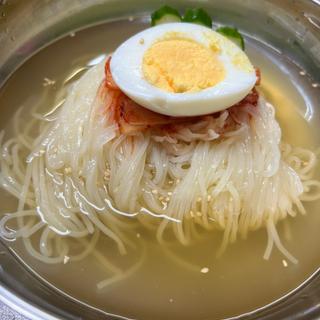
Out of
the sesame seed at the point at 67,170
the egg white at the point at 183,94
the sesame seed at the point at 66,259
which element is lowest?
the sesame seed at the point at 66,259

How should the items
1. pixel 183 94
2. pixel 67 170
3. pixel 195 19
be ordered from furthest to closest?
1. pixel 195 19
2. pixel 67 170
3. pixel 183 94

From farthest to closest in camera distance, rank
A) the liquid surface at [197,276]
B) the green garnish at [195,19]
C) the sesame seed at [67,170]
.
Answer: the green garnish at [195,19]
the sesame seed at [67,170]
the liquid surface at [197,276]

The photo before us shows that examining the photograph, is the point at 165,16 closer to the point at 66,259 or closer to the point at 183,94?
the point at 183,94

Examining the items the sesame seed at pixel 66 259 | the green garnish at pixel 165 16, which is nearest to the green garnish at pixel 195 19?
the green garnish at pixel 165 16

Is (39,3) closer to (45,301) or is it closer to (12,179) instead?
(12,179)

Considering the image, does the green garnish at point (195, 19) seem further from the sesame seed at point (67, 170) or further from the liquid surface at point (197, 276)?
the sesame seed at point (67, 170)

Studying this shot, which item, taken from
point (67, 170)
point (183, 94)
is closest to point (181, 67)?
point (183, 94)
